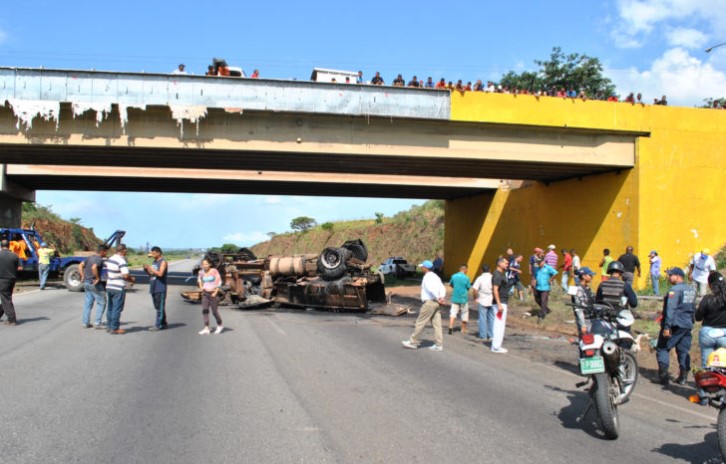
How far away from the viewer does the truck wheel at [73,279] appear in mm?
21719

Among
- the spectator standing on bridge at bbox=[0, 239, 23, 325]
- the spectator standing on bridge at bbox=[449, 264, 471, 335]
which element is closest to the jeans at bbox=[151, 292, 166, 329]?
the spectator standing on bridge at bbox=[0, 239, 23, 325]

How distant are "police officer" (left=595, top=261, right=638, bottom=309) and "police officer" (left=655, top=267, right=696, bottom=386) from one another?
1260 millimetres

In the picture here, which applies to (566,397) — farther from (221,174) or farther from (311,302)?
(221,174)

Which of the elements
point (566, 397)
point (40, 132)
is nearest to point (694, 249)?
point (566, 397)

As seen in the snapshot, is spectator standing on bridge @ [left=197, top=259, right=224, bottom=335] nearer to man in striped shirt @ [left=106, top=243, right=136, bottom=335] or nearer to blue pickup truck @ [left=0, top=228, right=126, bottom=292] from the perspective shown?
man in striped shirt @ [left=106, top=243, right=136, bottom=335]

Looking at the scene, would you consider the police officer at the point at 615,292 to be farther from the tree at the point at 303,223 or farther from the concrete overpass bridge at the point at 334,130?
the tree at the point at 303,223

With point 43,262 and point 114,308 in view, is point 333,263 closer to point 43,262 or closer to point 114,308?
point 114,308

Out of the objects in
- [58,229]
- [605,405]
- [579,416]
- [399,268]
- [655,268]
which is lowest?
[579,416]

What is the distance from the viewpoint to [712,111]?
21156 mm

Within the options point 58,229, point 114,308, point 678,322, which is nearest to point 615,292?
point 678,322

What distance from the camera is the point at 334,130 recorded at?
2016cm

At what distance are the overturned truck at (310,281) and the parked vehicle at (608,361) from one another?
1092 centimetres

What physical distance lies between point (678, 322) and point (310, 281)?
11.7 meters

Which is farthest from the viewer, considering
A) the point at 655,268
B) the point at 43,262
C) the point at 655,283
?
the point at 43,262
